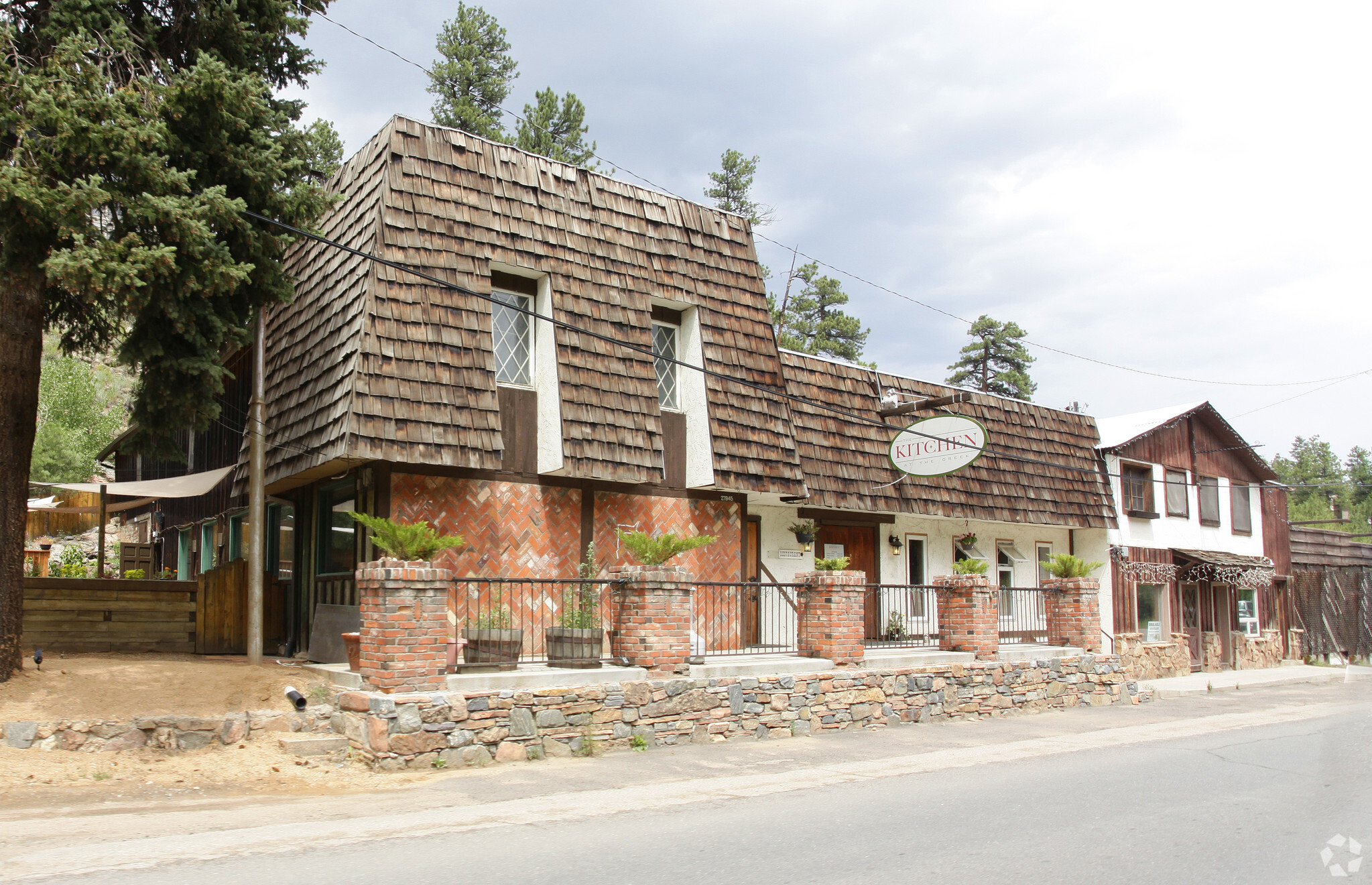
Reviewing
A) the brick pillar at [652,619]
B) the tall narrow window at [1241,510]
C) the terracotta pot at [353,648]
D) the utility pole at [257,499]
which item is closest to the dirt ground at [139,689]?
the terracotta pot at [353,648]

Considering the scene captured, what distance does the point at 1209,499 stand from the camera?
84.3 feet

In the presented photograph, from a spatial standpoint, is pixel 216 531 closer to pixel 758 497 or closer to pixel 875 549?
pixel 758 497

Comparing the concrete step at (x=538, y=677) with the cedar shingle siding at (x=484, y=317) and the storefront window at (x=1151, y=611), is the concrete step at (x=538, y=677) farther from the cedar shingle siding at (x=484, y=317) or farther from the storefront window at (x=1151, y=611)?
the storefront window at (x=1151, y=611)

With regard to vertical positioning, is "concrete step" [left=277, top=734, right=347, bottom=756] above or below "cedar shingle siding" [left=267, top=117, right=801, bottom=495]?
below

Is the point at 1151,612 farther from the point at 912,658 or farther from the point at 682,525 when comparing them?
the point at 682,525

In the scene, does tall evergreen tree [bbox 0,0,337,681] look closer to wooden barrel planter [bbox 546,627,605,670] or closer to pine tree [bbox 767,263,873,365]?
wooden barrel planter [bbox 546,627,605,670]

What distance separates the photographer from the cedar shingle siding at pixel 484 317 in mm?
11734

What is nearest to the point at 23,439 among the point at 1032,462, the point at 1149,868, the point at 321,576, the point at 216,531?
the point at 321,576

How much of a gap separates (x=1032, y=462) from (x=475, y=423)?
13.5 metres

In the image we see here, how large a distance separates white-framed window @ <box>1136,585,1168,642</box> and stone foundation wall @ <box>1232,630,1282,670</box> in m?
3.04

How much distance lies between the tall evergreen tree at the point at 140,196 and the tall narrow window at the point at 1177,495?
69.8 feet

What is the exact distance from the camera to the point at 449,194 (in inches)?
502

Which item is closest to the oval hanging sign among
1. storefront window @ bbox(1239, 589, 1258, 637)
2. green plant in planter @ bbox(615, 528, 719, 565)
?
green plant in planter @ bbox(615, 528, 719, 565)

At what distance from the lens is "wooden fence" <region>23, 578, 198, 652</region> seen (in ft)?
41.2
